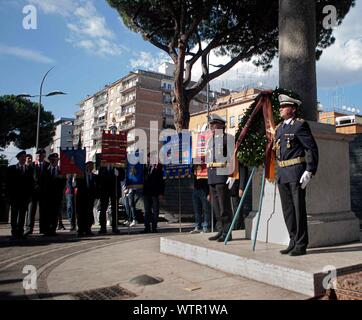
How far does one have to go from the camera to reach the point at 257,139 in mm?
5617

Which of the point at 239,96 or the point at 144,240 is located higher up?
the point at 239,96

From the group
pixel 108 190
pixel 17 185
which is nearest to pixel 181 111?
pixel 108 190

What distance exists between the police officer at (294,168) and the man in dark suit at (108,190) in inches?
228

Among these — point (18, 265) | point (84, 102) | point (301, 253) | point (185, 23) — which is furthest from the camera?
point (84, 102)

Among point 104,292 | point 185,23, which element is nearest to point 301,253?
point 104,292

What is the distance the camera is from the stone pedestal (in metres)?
5.41

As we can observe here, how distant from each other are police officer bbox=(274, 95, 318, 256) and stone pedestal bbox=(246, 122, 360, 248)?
1.74ft

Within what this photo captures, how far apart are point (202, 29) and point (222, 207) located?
14714mm

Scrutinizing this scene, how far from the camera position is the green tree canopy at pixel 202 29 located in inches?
648

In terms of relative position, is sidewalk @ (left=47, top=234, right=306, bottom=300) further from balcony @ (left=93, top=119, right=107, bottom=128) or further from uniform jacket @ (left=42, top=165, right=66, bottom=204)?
balcony @ (left=93, top=119, right=107, bottom=128)
